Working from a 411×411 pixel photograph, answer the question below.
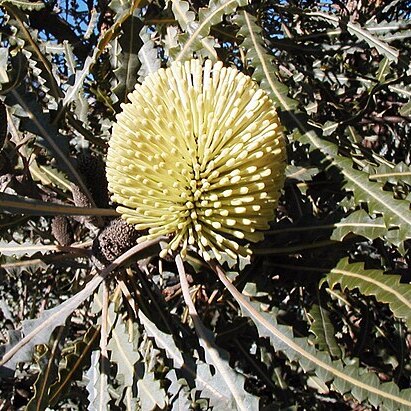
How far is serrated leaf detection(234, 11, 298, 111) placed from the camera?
892 millimetres

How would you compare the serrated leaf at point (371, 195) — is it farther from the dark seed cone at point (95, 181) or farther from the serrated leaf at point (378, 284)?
the dark seed cone at point (95, 181)

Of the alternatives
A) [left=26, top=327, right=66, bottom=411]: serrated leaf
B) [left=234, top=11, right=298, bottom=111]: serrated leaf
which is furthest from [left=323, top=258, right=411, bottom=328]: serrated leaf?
[left=26, top=327, right=66, bottom=411]: serrated leaf

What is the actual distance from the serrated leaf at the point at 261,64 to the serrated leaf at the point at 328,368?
29 cm

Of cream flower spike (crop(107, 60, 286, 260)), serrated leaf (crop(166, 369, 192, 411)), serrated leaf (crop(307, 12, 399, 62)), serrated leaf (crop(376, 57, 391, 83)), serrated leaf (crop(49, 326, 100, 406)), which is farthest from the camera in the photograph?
serrated leaf (crop(376, 57, 391, 83))

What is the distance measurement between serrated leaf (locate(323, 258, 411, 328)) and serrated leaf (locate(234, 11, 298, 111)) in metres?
0.26

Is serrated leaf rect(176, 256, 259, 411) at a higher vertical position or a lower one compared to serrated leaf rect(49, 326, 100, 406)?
lower

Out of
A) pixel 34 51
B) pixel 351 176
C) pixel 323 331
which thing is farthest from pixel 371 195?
pixel 34 51

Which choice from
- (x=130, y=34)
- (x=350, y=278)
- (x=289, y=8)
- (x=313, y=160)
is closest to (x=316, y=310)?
(x=350, y=278)

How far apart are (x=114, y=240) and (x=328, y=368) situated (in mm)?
383

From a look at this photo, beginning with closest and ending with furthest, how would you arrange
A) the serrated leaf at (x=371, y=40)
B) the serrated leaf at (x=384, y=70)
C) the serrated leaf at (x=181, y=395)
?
the serrated leaf at (x=181, y=395)
the serrated leaf at (x=371, y=40)
the serrated leaf at (x=384, y=70)

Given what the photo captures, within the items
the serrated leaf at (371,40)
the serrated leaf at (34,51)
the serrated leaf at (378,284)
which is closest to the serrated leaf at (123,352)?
the serrated leaf at (378,284)

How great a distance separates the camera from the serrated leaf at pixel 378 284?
768 mm

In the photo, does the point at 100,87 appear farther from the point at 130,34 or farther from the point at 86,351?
the point at 86,351

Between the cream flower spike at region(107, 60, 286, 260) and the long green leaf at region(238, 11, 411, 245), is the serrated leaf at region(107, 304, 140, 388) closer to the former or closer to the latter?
the cream flower spike at region(107, 60, 286, 260)
